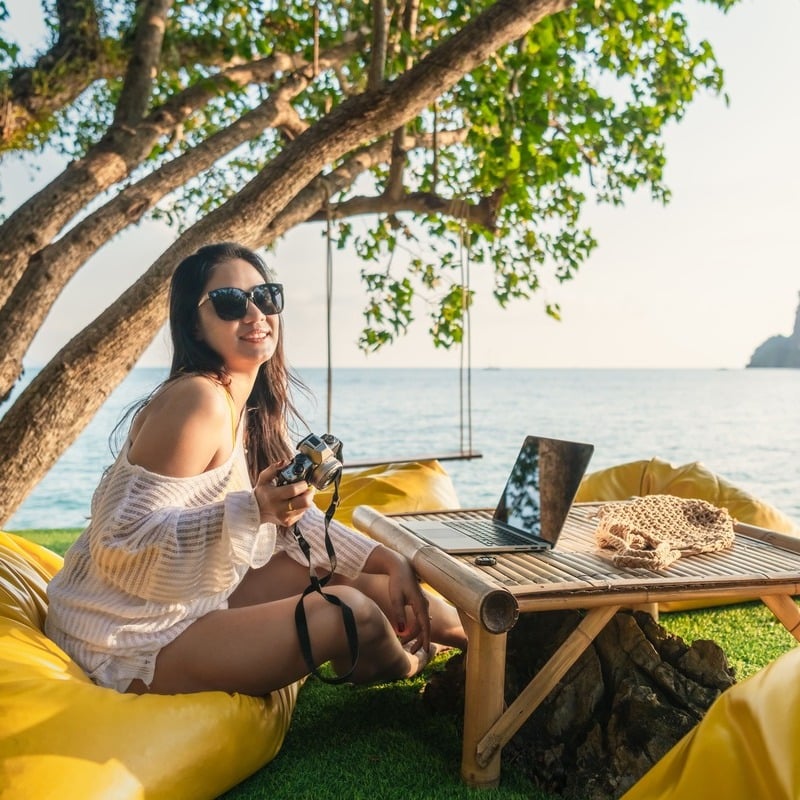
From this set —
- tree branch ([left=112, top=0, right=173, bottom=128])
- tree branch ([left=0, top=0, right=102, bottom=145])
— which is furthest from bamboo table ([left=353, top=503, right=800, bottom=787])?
tree branch ([left=0, top=0, right=102, bottom=145])

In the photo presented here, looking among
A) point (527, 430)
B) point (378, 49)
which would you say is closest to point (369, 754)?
point (378, 49)

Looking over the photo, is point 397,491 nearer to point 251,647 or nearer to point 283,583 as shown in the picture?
point 283,583

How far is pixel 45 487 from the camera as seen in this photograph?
18.4m

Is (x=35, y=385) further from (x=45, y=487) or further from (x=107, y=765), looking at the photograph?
(x=45, y=487)

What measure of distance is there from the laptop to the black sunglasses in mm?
741

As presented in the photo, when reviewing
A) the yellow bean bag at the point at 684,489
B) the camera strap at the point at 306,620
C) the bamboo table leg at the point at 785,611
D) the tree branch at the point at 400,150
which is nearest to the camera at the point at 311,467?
the camera strap at the point at 306,620

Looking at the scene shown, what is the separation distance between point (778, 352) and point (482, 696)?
77950 mm

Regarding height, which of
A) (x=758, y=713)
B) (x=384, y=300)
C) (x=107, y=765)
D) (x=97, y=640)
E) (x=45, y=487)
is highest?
(x=384, y=300)

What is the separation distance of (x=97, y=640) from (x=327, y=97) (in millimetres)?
4854

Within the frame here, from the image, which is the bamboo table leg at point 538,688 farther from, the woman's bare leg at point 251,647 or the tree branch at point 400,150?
the tree branch at point 400,150

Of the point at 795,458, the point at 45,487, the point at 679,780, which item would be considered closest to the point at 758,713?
the point at 679,780

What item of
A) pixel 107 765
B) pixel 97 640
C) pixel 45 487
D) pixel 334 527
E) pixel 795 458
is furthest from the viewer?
pixel 795 458

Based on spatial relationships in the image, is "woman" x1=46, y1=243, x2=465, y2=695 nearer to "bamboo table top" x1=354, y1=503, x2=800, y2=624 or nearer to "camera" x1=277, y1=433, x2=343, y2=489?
"camera" x1=277, y1=433, x2=343, y2=489

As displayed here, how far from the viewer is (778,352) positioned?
72.2 m
